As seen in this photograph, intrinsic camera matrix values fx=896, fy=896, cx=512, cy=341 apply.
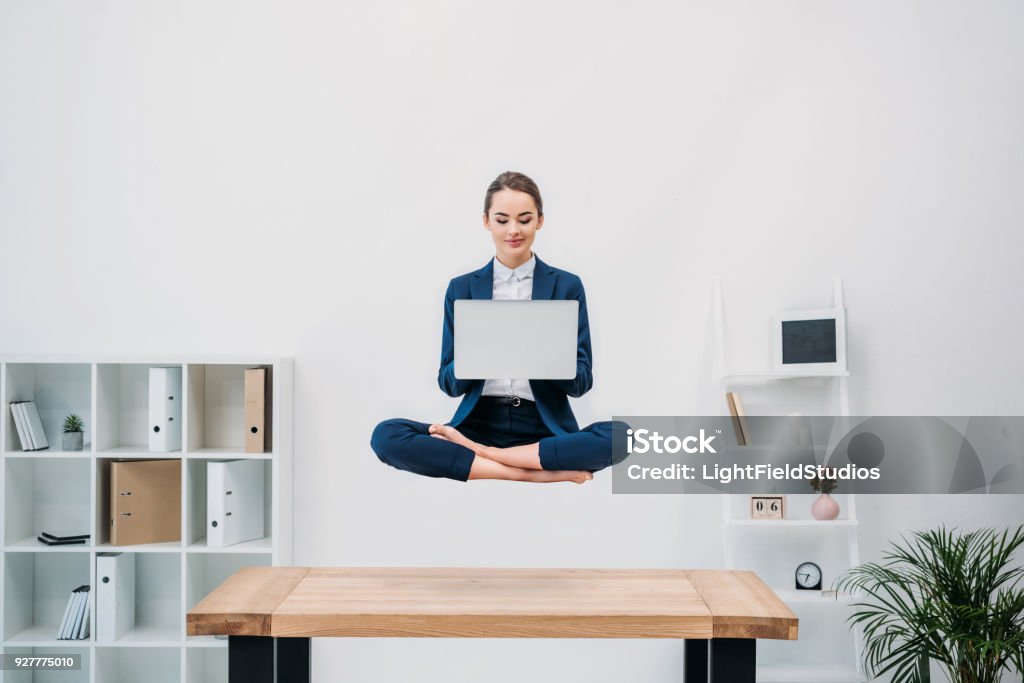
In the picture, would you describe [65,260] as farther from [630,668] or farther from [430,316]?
[630,668]

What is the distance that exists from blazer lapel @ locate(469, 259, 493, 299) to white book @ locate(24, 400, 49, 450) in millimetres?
2086

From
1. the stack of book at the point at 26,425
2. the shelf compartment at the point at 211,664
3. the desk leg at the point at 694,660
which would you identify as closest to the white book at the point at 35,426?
the stack of book at the point at 26,425

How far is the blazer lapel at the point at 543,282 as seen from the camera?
2.19 metres

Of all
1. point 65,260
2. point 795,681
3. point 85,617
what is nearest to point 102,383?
point 65,260

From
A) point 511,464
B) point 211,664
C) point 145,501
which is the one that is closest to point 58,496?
point 145,501

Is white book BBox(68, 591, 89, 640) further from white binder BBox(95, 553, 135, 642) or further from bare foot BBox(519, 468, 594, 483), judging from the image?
bare foot BBox(519, 468, 594, 483)

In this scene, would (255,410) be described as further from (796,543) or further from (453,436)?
(796,543)

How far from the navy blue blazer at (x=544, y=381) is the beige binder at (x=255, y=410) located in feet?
4.14

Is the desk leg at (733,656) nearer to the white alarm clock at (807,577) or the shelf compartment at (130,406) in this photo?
the white alarm clock at (807,577)

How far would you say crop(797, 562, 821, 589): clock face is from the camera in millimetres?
3420

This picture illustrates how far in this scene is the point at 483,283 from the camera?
87.7 inches

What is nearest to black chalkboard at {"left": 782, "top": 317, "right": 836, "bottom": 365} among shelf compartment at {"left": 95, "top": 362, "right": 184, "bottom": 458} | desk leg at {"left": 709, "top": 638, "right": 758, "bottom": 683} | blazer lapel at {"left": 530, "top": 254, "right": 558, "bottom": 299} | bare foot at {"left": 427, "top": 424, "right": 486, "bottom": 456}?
desk leg at {"left": 709, "top": 638, "right": 758, "bottom": 683}

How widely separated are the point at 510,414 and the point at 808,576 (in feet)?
5.98

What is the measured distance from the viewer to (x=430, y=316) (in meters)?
3.54
